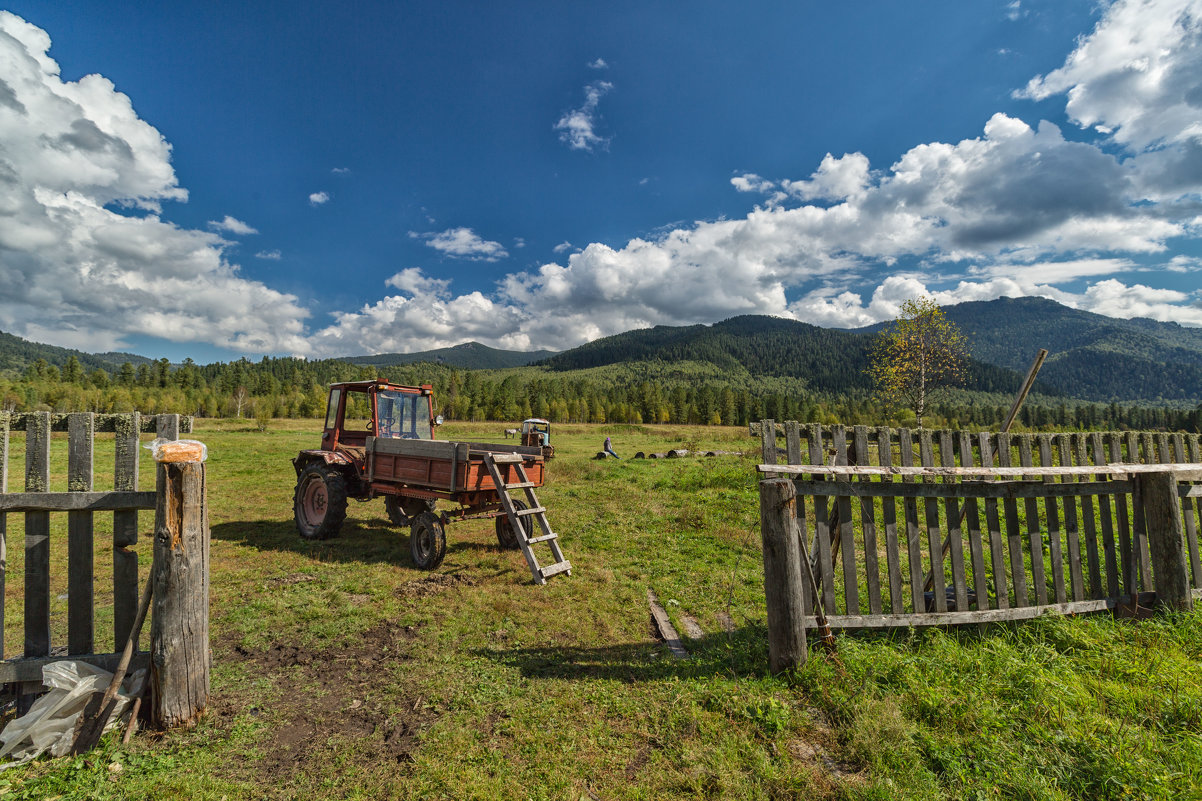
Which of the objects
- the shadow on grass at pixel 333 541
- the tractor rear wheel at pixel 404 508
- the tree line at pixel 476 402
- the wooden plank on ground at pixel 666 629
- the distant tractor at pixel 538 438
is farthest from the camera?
the tree line at pixel 476 402

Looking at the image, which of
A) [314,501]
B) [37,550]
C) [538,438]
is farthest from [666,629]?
[538,438]

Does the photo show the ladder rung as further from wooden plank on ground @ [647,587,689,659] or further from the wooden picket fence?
the wooden picket fence

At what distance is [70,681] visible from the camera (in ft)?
11.3

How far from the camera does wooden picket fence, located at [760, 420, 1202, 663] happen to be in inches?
172

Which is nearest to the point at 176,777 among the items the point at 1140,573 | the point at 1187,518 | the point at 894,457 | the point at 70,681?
the point at 70,681

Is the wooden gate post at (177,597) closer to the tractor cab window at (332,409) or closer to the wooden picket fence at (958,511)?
the wooden picket fence at (958,511)

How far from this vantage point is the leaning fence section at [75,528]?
3561mm

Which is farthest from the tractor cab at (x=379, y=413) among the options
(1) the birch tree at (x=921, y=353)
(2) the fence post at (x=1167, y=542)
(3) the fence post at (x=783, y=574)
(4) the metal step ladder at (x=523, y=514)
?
(1) the birch tree at (x=921, y=353)

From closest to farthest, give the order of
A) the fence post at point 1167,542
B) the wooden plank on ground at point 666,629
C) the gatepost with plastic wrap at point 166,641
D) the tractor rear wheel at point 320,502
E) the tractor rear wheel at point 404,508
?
the gatepost with plastic wrap at point 166,641
the fence post at point 1167,542
the wooden plank on ground at point 666,629
the tractor rear wheel at point 320,502
the tractor rear wheel at point 404,508

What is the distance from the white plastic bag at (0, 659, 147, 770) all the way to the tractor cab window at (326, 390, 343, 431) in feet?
22.9

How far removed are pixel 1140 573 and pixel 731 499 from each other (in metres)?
8.10

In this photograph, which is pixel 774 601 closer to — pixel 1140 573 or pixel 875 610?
pixel 875 610

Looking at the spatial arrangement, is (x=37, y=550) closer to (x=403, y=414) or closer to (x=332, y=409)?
(x=403, y=414)

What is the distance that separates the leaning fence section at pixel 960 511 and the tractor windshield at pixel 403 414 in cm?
764
